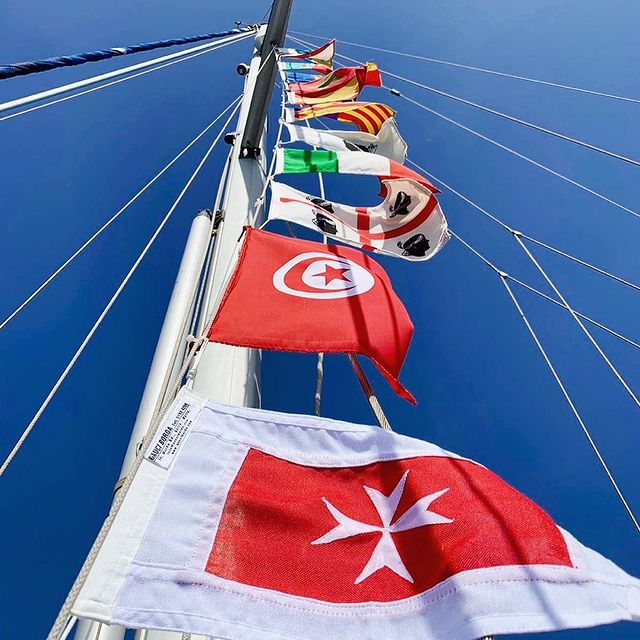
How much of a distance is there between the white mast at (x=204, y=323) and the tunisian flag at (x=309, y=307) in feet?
1.46

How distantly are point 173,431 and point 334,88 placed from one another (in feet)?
32.0

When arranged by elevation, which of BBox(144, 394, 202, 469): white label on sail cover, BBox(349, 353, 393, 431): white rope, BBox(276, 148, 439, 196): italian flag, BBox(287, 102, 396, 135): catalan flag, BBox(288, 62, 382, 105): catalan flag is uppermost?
BBox(288, 62, 382, 105): catalan flag

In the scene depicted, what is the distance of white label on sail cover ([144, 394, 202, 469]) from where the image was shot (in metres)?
2.71

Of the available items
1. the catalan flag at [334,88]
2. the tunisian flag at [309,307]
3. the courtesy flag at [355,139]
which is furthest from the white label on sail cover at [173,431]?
the catalan flag at [334,88]

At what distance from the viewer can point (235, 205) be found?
743 cm

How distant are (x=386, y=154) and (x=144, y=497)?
8.92m

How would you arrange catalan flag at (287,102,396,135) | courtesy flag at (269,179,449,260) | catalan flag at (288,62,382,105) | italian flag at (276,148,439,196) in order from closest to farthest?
1. courtesy flag at (269,179,449,260)
2. italian flag at (276,148,439,196)
3. catalan flag at (287,102,396,135)
4. catalan flag at (288,62,382,105)

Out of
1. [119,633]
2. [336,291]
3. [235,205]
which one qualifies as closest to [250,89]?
[235,205]

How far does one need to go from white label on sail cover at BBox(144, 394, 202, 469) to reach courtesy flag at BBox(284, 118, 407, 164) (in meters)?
5.54

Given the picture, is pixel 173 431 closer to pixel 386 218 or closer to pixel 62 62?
pixel 62 62

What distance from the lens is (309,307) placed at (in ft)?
14.4

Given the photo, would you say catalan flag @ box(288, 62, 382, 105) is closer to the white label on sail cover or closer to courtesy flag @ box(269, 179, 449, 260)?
courtesy flag @ box(269, 179, 449, 260)

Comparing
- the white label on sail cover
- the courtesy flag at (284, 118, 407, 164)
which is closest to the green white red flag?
the courtesy flag at (284, 118, 407, 164)

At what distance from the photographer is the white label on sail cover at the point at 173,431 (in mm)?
2707
